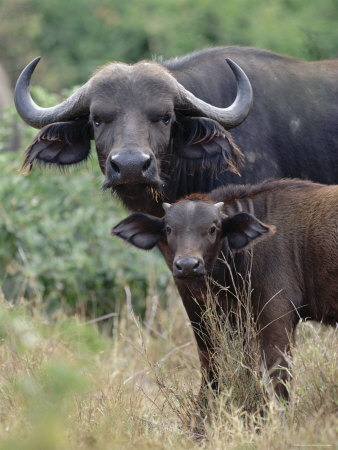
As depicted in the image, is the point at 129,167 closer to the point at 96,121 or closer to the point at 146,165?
the point at 146,165

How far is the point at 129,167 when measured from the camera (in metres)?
5.80

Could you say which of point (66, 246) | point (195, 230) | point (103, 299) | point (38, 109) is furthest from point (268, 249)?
point (103, 299)

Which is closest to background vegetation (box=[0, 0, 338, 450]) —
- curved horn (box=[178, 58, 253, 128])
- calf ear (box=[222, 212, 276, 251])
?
calf ear (box=[222, 212, 276, 251])

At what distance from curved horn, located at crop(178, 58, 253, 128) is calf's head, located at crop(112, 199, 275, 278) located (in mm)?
1172

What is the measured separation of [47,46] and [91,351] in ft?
47.8

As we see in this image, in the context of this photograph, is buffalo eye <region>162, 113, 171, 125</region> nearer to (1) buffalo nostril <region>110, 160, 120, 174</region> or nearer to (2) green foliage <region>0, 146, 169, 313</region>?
(1) buffalo nostril <region>110, 160, 120, 174</region>

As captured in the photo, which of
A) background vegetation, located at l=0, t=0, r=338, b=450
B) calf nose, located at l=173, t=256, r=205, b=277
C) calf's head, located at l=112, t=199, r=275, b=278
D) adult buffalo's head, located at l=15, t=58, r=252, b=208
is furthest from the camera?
adult buffalo's head, located at l=15, t=58, r=252, b=208

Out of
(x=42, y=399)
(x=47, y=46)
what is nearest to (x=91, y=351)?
(x=42, y=399)

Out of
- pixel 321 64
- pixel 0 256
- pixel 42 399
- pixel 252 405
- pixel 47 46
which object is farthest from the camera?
pixel 47 46

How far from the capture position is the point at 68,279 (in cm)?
955

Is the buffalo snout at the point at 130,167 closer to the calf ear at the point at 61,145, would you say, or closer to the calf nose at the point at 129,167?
the calf nose at the point at 129,167

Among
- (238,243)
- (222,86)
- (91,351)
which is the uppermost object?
(222,86)

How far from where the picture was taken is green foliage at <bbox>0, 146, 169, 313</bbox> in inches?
374

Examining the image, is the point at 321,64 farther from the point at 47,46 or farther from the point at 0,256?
the point at 47,46
